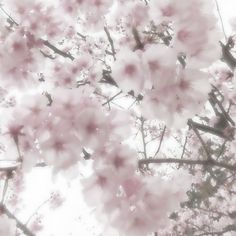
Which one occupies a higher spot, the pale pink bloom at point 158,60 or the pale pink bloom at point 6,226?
the pale pink bloom at point 158,60

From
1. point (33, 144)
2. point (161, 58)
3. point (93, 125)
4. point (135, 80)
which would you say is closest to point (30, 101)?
point (33, 144)

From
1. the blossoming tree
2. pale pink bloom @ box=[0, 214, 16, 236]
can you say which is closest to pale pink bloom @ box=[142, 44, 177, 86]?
the blossoming tree

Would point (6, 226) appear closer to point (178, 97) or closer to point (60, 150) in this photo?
point (60, 150)

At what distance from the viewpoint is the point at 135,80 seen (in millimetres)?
2117

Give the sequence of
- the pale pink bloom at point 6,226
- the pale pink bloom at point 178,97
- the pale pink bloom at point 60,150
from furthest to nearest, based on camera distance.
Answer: the pale pink bloom at point 6,226 < the pale pink bloom at point 178,97 < the pale pink bloom at point 60,150

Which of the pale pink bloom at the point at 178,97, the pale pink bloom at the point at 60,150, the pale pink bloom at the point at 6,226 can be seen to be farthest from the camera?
the pale pink bloom at the point at 6,226

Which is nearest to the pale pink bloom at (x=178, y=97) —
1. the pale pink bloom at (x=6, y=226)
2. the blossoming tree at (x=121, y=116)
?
the blossoming tree at (x=121, y=116)

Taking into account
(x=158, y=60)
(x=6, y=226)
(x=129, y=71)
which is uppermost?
(x=129, y=71)

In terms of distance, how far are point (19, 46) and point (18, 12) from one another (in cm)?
59

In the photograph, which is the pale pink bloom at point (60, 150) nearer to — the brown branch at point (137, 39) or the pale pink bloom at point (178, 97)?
the pale pink bloom at point (178, 97)

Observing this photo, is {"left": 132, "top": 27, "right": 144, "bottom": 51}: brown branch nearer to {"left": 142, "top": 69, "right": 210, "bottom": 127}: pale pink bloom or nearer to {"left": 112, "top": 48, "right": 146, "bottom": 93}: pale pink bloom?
{"left": 112, "top": 48, "right": 146, "bottom": 93}: pale pink bloom

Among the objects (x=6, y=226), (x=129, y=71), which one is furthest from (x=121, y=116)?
(x=6, y=226)

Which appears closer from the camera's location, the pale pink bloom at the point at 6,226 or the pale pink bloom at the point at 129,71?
the pale pink bloom at the point at 129,71

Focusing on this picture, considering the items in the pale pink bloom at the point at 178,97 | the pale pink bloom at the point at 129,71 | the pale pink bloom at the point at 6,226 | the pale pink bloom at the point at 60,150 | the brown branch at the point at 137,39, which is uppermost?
the brown branch at the point at 137,39
